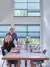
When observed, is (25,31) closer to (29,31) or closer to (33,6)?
(29,31)

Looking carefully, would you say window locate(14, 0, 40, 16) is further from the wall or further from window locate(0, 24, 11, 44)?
window locate(0, 24, 11, 44)

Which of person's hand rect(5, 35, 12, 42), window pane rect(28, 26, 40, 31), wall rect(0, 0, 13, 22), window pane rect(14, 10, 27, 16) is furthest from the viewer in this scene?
window pane rect(28, 26, 40, 31)

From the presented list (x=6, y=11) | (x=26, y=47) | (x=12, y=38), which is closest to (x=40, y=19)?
(x=6, y=11)

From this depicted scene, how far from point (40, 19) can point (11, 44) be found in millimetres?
2437

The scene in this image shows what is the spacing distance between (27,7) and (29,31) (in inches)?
42.9

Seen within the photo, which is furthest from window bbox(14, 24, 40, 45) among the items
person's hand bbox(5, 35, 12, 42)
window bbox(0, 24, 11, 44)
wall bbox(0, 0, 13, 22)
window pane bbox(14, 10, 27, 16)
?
person's hand bbox(5, 35, 12, 42)

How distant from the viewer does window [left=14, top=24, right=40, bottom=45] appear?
307 inches

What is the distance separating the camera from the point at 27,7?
25.6 ft

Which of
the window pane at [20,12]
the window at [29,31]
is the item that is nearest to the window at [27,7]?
the window pane at [20,12]

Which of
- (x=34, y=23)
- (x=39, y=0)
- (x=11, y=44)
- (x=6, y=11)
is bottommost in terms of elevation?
(x=11, y=44)

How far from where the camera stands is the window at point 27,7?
304 inches

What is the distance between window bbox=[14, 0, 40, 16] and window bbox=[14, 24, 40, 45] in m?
0.56

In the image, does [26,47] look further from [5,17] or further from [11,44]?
[5,17]

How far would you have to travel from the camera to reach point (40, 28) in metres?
7.71
